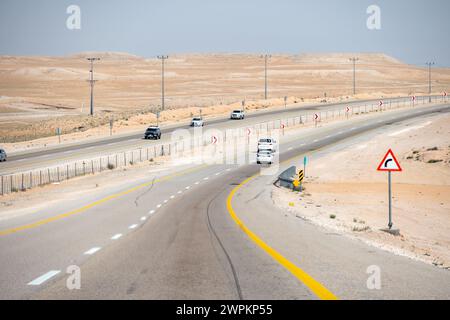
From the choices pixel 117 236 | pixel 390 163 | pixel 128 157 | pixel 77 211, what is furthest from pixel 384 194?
pixel 128 157

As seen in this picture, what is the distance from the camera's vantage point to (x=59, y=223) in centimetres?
1941

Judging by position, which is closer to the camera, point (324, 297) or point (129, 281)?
point (324, 297)

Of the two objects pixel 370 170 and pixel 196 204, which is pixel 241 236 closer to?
pixel 196 204

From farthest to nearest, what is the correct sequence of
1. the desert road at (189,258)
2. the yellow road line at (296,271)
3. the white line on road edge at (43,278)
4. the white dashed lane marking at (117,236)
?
the white dashed lane marking at (117,236) < the white line on road edge at (43,278) < the desert road at (189,258) < the yellow road line at (296,271)

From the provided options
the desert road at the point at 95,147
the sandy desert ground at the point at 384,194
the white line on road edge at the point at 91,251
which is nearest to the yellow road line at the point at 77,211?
the white line on road edge at the point at 91,251

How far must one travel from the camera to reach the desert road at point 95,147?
5309 centimetres

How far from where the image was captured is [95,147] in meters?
65.9

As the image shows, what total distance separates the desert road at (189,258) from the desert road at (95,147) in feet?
95.5

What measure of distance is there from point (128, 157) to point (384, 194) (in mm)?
29865

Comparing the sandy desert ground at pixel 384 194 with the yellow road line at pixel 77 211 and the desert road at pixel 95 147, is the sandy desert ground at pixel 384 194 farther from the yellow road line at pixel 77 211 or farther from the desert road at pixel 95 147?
the desert road at pixel 95 147

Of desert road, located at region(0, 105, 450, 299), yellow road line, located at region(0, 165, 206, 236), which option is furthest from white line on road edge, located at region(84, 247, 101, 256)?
yellow road line, located at region(0, 165, 206, 236)

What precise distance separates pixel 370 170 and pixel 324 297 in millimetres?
39584

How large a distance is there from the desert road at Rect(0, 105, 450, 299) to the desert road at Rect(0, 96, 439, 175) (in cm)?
2911
